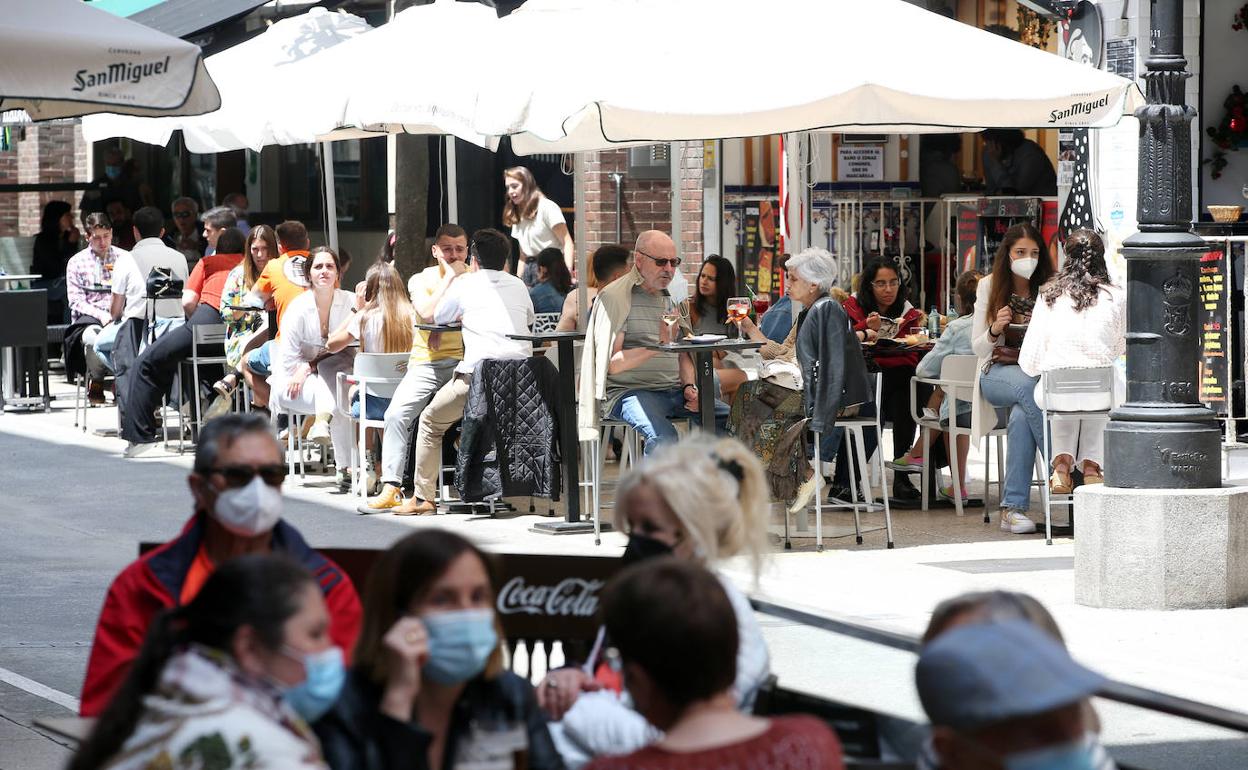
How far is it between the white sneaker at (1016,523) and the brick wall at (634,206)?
25.6ft

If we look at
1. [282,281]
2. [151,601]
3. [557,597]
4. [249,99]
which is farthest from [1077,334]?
[151,601]

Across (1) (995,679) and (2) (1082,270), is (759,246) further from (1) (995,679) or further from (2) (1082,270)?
(1) (995,679)

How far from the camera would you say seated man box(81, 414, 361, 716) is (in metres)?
4.30

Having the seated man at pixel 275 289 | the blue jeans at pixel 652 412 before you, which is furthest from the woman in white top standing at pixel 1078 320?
the seated man at pixel 275 289

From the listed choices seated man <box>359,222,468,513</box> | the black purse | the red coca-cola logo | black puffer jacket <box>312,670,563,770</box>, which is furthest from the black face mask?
the black purse

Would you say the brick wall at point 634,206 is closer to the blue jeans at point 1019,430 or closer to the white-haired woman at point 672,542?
the blue jeans at point 1019,430

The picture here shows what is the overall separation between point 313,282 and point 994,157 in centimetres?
617

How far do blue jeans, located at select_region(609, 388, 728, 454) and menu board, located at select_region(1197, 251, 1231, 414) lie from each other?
3.83 metres

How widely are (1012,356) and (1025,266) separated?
0.53m

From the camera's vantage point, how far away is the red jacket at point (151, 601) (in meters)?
4.27

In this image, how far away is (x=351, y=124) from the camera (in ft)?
40.7

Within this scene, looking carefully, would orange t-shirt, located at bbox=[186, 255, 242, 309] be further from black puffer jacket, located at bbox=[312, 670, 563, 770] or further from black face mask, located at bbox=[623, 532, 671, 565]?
black puffer jacket, located at bbox=[312, 670, 563, 770]

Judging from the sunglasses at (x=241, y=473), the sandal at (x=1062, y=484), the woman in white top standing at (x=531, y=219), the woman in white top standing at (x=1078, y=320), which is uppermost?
the woman in white top standing at (x=531, y=219)

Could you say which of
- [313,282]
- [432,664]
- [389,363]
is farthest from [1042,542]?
[432,664]
